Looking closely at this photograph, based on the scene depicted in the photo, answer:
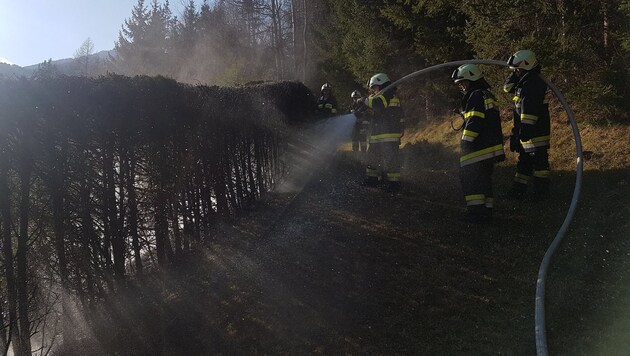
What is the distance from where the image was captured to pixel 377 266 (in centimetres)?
509

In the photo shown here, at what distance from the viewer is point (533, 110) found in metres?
6.02

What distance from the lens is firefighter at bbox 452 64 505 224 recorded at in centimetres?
582

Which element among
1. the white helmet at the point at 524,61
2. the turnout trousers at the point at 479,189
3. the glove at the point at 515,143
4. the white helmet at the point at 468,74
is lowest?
the turnout trousers at the point at 479,189

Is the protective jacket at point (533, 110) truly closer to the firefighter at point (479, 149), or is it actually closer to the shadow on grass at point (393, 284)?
the firefighter at point (479, 149)

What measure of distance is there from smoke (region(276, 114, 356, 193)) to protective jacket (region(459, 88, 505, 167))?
163 inches

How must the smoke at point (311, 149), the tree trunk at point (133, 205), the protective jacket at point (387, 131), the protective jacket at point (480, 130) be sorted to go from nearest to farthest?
the tree trunk at point (133, 205), the protective jacket at point (480, 130), the protective jacket at point (387, 131), the smoke at point (311, 149)

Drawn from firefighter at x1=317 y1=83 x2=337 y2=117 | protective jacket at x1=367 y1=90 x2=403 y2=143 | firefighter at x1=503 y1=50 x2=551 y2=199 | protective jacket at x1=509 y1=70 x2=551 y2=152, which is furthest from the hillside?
firefighter at x1=317 y1=83 x2=337 y2=117

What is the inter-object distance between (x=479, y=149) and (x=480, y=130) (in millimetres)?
252

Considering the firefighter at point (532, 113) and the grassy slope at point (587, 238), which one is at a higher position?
the firefighter at point (532, 113)

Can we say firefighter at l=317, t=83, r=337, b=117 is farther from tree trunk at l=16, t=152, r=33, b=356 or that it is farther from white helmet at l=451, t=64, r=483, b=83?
tree trunk at l=16, t=152, r=33, b=356

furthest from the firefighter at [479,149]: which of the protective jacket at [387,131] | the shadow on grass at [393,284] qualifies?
the protective jacket at [387,131]

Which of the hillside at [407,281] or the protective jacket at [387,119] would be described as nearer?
the hillside at [407,281]

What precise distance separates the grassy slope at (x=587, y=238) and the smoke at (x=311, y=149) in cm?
427

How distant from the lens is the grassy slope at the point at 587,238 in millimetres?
3482
